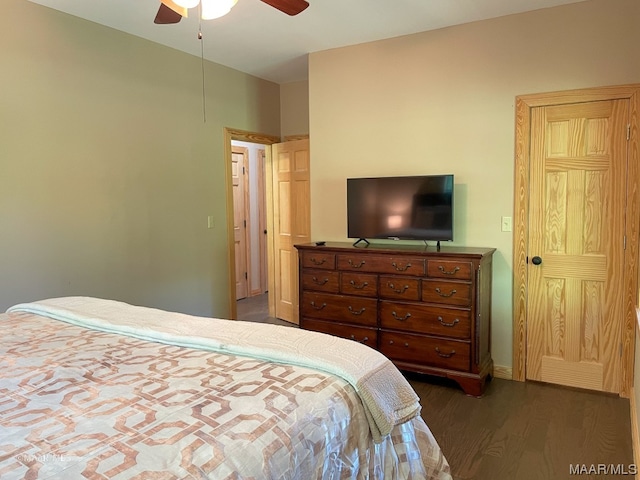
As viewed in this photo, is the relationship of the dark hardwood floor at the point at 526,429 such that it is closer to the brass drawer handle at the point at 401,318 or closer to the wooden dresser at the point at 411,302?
the wooden dresser at the point at 411,302

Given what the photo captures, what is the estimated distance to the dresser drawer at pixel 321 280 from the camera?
356 cm

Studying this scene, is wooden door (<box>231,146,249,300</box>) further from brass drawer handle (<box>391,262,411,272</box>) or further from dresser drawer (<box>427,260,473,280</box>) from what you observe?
dresser drawer (<box>427,260,473,280</box>)

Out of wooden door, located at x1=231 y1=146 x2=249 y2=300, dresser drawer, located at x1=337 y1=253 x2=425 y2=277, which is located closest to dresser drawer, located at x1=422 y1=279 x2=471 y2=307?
dresser drawer, located at x1=337 y1=253 x2=425 y2=277

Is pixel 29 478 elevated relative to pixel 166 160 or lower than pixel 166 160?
lower

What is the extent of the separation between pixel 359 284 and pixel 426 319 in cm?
56

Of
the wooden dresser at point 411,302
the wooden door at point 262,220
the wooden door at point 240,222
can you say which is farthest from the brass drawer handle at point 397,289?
the wooden door at point 262,220

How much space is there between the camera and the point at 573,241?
316cm

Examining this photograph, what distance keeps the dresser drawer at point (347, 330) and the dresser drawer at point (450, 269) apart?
2.13 ft

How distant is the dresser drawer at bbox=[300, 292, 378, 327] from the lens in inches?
135

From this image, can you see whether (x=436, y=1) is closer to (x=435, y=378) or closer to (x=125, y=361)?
(x=435, y=378)

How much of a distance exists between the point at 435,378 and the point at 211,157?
2832 millimetres

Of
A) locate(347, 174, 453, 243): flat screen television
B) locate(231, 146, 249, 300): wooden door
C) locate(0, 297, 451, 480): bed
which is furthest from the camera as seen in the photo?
locate(231, 146, 249, 300): wooden door

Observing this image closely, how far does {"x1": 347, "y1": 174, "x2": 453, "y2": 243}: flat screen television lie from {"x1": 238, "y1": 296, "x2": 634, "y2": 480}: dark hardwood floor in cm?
113

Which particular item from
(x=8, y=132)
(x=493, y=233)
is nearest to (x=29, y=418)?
(x=8, y=132)
